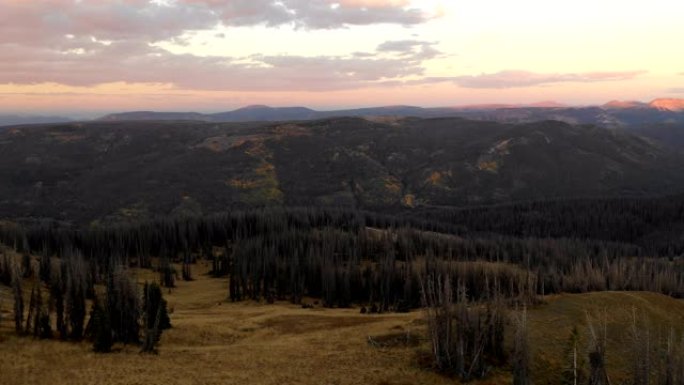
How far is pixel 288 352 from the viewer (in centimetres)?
5031

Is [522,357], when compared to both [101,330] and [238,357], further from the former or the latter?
[101,330]

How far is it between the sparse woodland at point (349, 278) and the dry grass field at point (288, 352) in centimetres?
224

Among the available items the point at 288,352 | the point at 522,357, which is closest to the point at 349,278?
the point at 288,352

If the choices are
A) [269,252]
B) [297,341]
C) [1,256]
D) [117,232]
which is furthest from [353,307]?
[117,232]

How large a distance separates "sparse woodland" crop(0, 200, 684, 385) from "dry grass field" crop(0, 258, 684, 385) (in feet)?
7.36

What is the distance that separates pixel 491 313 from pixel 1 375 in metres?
Result: 38.0

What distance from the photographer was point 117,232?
5807 inches

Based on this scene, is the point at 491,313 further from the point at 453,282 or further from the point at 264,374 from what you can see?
the point at 453,282

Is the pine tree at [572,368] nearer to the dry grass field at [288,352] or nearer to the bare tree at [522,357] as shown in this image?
the dry grass field at [288,352]

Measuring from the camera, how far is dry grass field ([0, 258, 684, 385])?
139ft

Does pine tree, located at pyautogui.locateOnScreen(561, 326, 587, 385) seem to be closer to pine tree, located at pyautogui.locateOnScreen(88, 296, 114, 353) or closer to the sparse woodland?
the sparse woodland

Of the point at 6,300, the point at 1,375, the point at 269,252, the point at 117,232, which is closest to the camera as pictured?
the point at 1,375

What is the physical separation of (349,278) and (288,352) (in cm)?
5250

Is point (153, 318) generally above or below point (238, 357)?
above
